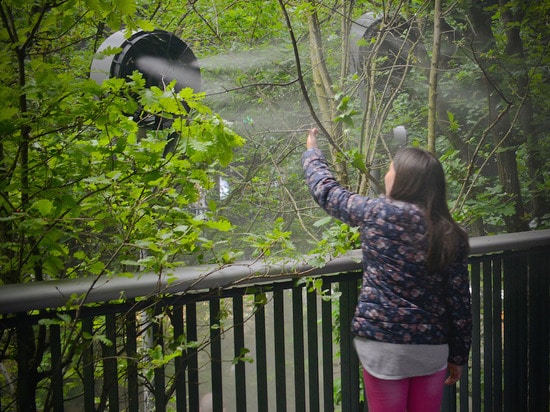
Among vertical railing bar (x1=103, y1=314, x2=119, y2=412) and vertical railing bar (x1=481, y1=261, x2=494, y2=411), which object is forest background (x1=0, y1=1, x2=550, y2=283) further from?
vertical railing bar (x1=481, y1=261, x2=494, y2=411)

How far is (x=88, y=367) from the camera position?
2002mm

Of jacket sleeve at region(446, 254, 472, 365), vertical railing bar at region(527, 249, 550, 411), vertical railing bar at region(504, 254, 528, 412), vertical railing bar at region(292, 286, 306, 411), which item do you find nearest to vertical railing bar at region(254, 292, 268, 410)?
vertical railing bar at region(292, 286, 306, 411)

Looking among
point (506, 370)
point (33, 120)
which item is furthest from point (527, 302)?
point (33, 120)

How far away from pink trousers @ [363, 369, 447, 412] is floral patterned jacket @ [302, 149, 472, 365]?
19 cm

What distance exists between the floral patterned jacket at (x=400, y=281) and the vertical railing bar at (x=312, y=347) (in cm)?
31

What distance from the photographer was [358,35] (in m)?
4.38

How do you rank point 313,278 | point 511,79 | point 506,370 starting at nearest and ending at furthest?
1. point 313,278
2. point 506,370
3. point 511,79

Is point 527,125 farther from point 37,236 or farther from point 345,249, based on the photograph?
point 37,236

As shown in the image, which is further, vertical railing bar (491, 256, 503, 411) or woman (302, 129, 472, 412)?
vertical railing bar (491, 256, 503, 411)

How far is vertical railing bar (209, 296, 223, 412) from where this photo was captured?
7.40 feet

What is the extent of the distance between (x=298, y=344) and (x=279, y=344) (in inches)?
4.1

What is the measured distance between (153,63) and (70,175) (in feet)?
6.90

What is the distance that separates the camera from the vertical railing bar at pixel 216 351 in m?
2.26

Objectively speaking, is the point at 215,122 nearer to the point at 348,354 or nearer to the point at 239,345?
the point at 239,345
